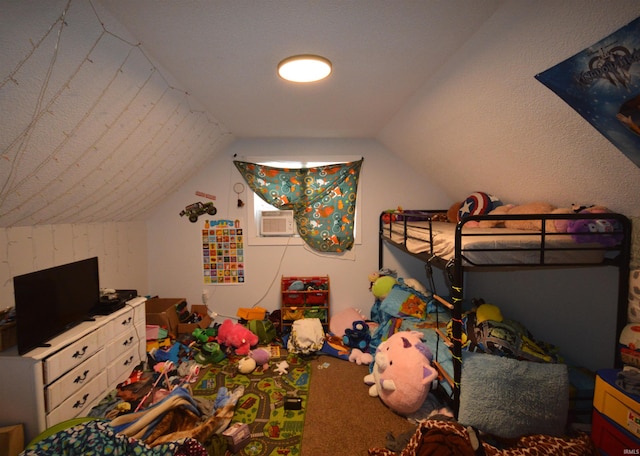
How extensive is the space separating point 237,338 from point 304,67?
9.14ft

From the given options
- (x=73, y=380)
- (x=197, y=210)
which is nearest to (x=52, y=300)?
(x=73, y=380)

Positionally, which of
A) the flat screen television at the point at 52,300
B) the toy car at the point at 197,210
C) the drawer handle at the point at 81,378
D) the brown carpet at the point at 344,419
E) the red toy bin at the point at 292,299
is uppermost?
the toy car at the point at 197,210

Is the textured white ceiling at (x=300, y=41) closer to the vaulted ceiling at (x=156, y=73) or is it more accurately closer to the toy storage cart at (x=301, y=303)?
the vaulted ceiling at (x=156, y=73)

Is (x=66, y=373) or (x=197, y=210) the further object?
(x=197, y=210)

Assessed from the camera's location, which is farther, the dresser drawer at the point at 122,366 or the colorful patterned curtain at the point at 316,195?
the colorful patterned curtain at the point at 316,195

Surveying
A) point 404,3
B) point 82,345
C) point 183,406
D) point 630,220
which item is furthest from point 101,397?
point 630,220

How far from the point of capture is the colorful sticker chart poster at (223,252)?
384 centimetres

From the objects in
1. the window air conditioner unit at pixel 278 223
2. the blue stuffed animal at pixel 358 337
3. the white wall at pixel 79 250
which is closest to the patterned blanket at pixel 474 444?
the blue stuffed animal at pixel 358 337

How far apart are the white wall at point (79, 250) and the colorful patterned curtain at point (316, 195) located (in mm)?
1648

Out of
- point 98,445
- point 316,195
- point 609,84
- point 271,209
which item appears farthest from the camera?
point 271,209

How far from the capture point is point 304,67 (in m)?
1.77

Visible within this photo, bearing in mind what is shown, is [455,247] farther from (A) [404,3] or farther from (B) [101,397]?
(B) [101,397]

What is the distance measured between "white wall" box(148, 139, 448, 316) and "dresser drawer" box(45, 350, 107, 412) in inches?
64.1

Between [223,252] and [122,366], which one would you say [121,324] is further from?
[223,252]
